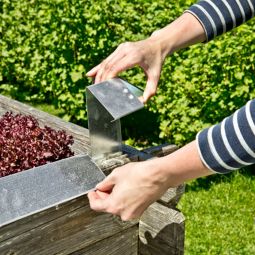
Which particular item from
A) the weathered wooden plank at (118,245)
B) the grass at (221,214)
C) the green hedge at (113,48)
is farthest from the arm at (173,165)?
the green hedge at (113,48)

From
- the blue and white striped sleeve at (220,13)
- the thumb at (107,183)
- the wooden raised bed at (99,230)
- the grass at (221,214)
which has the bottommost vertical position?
the grass at (221,214)

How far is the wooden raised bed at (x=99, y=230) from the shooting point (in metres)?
2.19

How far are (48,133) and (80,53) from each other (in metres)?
3.06

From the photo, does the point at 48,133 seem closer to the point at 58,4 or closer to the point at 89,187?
the point at 89,187

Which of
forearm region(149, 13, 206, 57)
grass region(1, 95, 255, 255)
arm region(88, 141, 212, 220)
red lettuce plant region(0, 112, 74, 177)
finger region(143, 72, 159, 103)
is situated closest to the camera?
arm region(88, 141, 212, 220)

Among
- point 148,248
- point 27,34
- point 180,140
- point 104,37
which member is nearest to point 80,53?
point 104,37

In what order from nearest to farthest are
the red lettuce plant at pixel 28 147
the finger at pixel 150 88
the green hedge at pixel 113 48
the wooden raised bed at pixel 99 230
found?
the wooden raised bed at pixel 99 230
the finger at pixel 150 88
the red lettuce plant at pixel 28 147
the green hedge at pixel 113 48

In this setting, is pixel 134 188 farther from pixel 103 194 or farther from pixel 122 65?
pixel 122 65

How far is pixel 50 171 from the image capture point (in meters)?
2.38

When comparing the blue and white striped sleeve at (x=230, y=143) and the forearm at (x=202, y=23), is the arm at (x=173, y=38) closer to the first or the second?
the forearm at (x=202, y=23)

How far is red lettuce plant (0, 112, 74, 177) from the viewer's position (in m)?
2.72

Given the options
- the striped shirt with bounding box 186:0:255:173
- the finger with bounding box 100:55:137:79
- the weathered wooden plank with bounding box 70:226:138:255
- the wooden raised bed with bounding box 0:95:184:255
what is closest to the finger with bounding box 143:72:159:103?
the finger with bounding box 100:55:137:79

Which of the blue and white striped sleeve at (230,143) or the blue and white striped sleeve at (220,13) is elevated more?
the blue and white striped sleeve at (220,13)

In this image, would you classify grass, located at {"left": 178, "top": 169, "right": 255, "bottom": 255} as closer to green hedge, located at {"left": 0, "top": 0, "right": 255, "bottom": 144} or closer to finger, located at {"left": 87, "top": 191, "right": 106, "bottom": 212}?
green hedge, located at {"left": 0, "top": 0, "right": 255, "bottom": 144}
